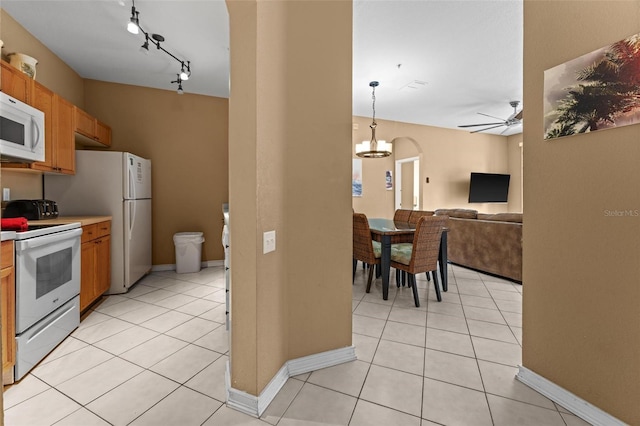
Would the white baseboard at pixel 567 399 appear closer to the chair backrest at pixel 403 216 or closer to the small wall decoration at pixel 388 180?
the chair backrest at pixel 403 216

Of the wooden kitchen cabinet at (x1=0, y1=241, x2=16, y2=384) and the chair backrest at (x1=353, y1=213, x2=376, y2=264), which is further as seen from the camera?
the chair backrest at (x1=353, y1=213, x2=376, y2=264)

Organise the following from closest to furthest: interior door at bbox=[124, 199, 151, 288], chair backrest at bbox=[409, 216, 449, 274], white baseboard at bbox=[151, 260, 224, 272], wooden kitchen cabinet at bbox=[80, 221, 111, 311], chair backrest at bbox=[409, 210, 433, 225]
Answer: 1. wooden kitchen cabinet at bbox=[80, 221, 111, 311]
2. chair backrest at bbox=[409, 216, 449, 274]
3. interior door at bbox=[124, 199, 151, 288]
4. chair backrest at bbox=[409, 210, 433, 225]
5. white baseboard at bbox=[151, 260, 224, 272]

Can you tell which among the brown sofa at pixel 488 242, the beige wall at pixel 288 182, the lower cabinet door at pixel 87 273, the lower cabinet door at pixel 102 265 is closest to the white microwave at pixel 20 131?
the lower cabinet door at pixel 87 273

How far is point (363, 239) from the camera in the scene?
3.55m

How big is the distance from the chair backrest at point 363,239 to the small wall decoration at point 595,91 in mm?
1932

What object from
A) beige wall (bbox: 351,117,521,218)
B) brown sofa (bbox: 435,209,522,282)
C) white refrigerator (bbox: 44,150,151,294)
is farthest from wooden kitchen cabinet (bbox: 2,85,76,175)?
brown sofa (bbox: 435,209,522,282)

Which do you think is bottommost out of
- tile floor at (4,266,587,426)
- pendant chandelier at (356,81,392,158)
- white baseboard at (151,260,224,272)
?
tile floor at (4,266,587,426)

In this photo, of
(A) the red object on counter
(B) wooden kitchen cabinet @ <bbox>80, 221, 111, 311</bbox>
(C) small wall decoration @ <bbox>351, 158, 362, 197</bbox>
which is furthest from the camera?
(C) small wall decoration @ <bbox>351, 158, 362, 197</bbox>

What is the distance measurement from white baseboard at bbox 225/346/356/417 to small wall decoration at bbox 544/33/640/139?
74.7 inches

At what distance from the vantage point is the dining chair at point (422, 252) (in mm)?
3121

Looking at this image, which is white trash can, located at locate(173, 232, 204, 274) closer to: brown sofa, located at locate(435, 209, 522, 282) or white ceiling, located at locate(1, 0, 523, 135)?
white ceiling, located at locate(1, 0, 523, 135)

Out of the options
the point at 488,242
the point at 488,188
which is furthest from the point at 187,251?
the point at 488,188

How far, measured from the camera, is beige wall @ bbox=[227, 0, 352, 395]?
167cm

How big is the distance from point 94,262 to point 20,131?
1.34 meters
